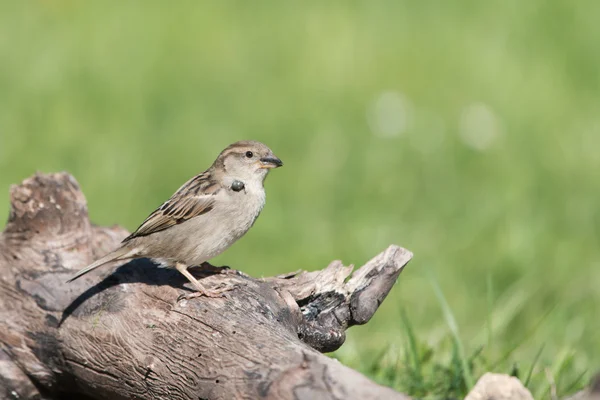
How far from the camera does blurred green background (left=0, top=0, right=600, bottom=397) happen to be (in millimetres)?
8344

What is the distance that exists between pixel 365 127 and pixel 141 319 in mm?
6025

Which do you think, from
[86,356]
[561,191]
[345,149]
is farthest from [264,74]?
[86,356]

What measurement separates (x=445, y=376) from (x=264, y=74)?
6256mm

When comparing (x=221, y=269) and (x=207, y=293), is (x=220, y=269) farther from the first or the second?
(x=207, y=293)

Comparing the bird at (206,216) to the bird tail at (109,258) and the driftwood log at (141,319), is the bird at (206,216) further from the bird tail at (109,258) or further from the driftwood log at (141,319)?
the driftwood log at (141,319)

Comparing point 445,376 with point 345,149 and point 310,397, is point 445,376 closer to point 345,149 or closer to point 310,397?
point 310,397

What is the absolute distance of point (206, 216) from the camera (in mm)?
5316

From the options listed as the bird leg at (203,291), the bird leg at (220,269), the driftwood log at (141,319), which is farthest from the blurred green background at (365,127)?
the bird leg at (203,291)

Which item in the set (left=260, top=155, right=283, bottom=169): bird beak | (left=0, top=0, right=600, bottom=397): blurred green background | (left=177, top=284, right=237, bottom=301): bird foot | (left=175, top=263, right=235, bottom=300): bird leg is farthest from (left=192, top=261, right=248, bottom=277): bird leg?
(left=0, top=0, right=600, bottom=397): blurred green background

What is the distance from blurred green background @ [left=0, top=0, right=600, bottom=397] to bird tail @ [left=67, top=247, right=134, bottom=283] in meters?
2.15

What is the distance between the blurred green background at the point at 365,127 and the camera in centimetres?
834

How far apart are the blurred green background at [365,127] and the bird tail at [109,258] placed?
7.04 feet

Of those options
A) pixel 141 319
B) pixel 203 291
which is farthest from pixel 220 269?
pixel 141 319

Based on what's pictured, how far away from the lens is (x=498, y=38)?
11.4m
